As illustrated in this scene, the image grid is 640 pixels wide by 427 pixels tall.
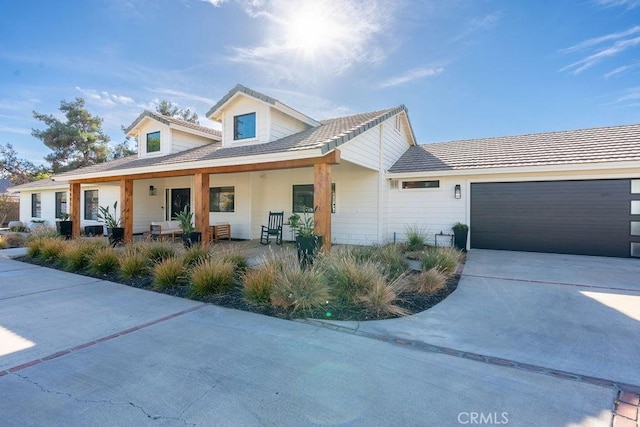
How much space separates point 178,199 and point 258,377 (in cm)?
1382

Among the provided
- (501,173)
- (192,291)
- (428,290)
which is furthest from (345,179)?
(192,291)

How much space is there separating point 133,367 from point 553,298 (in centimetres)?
591

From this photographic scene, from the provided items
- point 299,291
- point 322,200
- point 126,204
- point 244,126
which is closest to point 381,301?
point 299,291

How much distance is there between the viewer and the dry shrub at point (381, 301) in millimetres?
4297

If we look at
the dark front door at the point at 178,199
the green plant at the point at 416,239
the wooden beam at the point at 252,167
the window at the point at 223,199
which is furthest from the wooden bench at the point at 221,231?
the green plant at the point at 416,239

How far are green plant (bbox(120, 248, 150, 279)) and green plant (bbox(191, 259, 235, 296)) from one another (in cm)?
184

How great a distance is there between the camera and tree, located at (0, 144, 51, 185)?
79.1ft

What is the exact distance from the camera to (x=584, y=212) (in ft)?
27.8

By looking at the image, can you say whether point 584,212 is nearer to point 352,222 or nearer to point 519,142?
point 519,142

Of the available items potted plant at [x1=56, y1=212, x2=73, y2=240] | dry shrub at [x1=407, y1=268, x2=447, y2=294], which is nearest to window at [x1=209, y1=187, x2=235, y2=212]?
potted plant at [x1=56, y1=212, x2=73, y2=240]

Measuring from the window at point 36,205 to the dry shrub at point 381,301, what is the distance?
23.0 m

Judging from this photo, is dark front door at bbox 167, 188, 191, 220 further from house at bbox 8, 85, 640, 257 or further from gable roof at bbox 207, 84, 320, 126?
gable roof at bbox 207, 84, 320, 126

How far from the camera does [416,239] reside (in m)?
9.50

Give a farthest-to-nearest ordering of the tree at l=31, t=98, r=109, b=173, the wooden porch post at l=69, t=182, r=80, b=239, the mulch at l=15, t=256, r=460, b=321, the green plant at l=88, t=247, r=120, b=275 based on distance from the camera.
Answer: the tree at l=31, t=98, r=109, b=173
the wooden porch post at l=69, t=182, r=80, b=239
the green plant at l=88, t=247, r=120, b=275
the mulch at l=15, t=256, r=460, b=321
